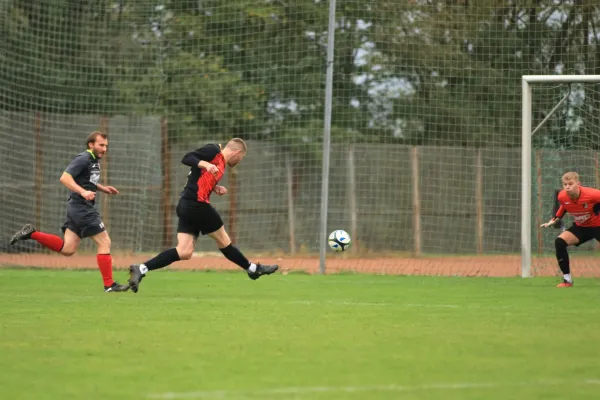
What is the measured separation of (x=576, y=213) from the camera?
15.6 meters

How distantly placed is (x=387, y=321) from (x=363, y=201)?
16.6m

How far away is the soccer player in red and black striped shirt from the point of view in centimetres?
1538

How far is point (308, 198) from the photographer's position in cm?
2556

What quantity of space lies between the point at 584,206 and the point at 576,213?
18cm

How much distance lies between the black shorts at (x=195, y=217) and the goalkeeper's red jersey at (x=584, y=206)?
5.12m

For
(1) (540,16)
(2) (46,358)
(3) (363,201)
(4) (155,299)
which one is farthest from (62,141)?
(2) (46,358)

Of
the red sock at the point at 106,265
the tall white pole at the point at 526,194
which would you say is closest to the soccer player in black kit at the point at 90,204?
the red sock at the point at 106,265

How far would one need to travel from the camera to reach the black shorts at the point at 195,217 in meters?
13.2

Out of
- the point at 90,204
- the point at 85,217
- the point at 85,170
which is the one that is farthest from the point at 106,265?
the point at 85,170

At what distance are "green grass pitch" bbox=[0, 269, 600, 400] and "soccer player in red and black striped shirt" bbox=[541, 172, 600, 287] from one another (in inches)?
54.0

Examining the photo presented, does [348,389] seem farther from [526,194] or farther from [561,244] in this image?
[526,194]

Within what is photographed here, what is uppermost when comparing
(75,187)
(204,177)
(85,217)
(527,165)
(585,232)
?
(527,165)

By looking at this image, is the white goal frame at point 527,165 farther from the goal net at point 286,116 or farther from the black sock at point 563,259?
the goal net at point 286,116

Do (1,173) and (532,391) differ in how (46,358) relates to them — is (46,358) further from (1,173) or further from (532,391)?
(1,173)
